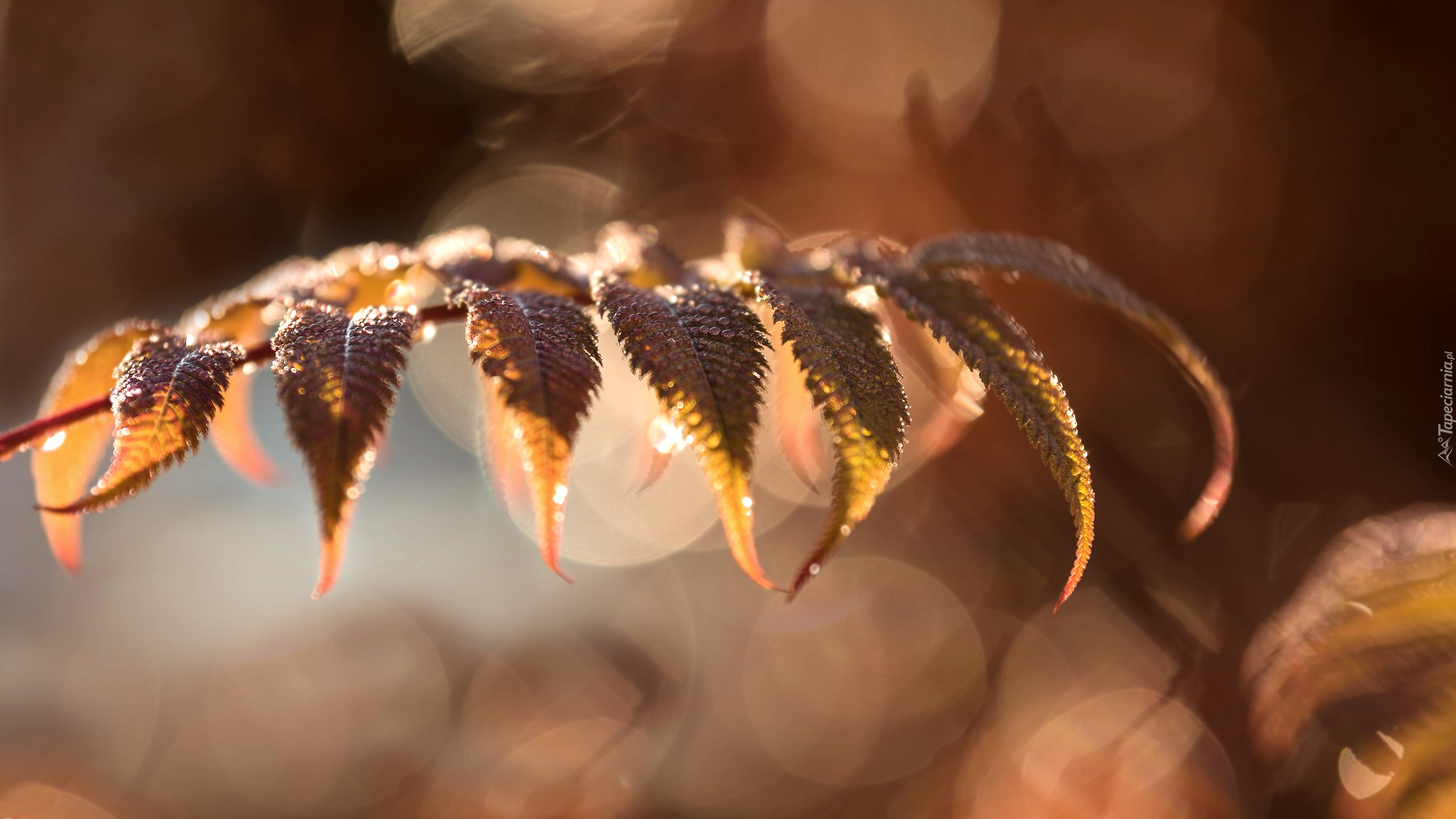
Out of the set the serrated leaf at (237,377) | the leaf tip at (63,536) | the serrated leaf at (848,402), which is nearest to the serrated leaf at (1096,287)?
the serrated leaf at (848,402)

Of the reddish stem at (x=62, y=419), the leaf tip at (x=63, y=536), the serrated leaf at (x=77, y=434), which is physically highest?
the reddish stem at (x=62, y=419)

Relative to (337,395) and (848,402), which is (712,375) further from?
(337,395)

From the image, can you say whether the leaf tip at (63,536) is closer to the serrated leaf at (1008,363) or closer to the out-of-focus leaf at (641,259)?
the out-of-focus leaf at (641,259)

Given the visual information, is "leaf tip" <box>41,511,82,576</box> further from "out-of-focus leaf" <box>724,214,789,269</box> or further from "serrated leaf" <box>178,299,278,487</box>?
"out-of-focus leaf" <box>724,214,789,269</box>

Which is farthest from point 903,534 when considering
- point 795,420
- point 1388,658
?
point 1388,658

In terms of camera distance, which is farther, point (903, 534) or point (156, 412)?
point (903, 534)

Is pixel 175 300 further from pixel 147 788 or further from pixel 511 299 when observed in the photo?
pixel 511 299

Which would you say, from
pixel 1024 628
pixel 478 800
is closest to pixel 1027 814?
pixel 1024 628
